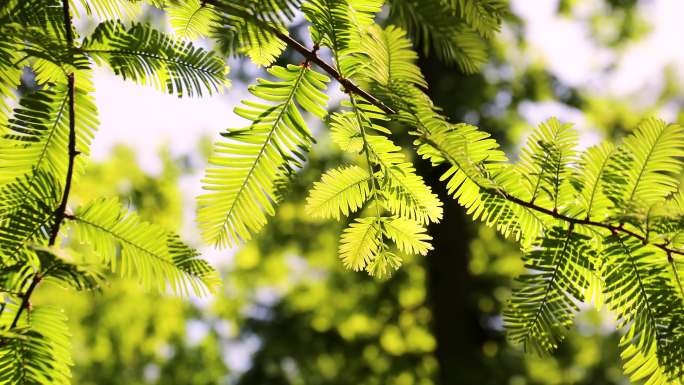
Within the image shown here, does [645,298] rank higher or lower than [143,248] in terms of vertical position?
higher

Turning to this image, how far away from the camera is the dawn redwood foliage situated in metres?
0.86

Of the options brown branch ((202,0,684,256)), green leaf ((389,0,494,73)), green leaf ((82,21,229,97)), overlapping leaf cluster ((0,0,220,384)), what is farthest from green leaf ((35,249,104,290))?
green leaf ((389,0,494,73))

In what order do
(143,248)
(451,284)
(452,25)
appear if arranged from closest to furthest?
(143,248), (452,25), (451,284)

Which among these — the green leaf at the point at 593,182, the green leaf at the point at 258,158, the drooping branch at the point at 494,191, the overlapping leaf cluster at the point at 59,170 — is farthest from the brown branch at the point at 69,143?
the green leaf at the point at 593,182

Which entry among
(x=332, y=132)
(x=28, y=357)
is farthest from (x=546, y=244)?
(x=28, y=357)

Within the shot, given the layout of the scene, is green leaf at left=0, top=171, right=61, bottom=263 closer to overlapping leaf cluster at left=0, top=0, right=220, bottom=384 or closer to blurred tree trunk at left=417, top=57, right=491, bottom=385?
overlapping leaf cluster at left=0, top=0, right=220, bottom=384

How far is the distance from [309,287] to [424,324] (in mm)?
2272

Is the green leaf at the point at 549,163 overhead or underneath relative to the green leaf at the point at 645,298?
overhead

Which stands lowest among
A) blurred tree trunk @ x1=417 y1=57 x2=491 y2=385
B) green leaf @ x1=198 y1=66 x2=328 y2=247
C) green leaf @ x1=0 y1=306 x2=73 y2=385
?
green leaf @ x1=0 y1=306 x2=73 y2=385

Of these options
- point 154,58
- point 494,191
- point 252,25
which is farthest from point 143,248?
point 494,191

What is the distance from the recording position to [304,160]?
3.01 ft

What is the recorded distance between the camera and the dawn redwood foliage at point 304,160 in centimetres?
86

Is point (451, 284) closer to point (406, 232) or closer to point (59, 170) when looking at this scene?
point (406, 232)

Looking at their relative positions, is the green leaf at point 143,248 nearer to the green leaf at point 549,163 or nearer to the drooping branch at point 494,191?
the drooping branch at point 494,191
